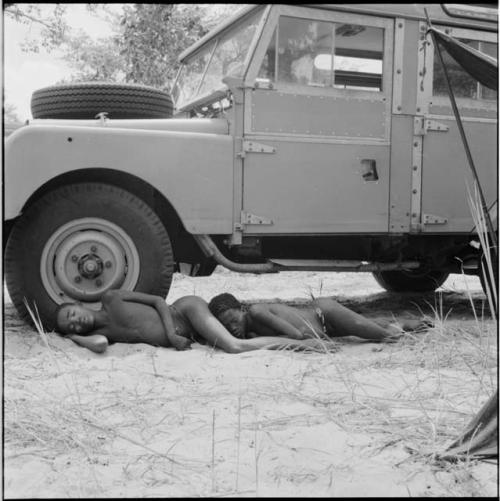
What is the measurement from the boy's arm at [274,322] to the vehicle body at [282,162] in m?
0.60

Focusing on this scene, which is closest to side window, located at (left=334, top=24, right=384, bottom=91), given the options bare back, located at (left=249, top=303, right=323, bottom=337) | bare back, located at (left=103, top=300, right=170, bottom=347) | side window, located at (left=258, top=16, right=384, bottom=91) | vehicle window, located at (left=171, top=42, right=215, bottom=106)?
side window, located at (left=258, top=16, right=384, bottom=91)

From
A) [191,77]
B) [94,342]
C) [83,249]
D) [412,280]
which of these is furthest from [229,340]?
[412,280]

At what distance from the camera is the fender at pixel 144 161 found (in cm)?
394

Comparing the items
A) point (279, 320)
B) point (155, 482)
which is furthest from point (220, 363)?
point (155, 482)

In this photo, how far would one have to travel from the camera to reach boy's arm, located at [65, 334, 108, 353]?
354cm

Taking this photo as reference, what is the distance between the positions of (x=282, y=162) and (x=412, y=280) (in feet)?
8.49

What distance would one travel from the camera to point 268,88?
4.41m

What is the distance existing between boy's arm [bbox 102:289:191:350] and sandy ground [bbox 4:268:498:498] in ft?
0.33

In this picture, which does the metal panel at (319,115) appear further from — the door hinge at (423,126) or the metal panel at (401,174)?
the door hinge at (423,126)

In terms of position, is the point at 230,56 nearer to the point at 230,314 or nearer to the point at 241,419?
the point at 230,314

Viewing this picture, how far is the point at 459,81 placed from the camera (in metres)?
4.90

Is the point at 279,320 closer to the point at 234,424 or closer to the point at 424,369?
Result: the point at 424,369

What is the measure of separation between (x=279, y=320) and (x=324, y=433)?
1.62m

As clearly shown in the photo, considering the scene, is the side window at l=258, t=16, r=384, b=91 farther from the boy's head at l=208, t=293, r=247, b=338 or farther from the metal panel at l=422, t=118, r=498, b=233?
the boy's head at l=208, t=293, r=247, b=338
